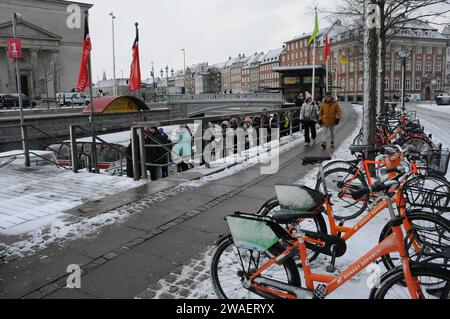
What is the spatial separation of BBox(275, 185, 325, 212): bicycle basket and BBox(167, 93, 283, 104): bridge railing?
155ft

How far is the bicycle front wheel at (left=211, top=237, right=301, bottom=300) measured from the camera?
3396 mm

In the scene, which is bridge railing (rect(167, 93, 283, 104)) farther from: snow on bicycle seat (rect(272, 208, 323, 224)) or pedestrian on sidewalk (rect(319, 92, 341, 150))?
snow on bicycle seat (rect(272, 208, 323, 224))

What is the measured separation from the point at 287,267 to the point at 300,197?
2.70 ft

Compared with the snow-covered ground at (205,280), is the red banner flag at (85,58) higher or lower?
higher

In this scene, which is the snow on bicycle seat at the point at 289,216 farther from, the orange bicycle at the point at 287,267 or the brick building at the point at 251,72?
the brick building at the point at 251,72

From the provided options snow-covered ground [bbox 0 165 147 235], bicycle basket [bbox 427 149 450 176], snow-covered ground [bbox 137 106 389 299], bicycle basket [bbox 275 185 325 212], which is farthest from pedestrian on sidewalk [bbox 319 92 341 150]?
bicycle basket [bbox 275 185 325 212]

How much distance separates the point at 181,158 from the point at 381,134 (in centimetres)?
544

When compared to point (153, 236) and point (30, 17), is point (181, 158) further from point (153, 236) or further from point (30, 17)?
point (30, 17)

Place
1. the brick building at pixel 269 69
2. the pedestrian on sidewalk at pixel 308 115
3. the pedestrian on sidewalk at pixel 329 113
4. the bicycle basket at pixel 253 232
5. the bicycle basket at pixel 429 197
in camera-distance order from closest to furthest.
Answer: the bicycle basket at pixel 253 232, the bicycle basket at pixel 429 197, the pedestrian on sidewalk at pixel 329 113, the pedestrian on sidewalk at pixel 308 115, the brick building at pixel 269 69

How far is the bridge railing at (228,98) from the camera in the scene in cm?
5297

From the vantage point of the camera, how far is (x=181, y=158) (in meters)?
9.67

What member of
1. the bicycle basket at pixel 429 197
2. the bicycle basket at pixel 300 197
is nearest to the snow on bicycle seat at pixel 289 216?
the bicycle basket at pixel 300 197

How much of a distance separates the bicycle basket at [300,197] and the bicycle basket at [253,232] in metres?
0.78

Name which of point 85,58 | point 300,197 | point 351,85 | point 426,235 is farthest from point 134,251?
point 351,85
